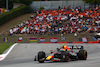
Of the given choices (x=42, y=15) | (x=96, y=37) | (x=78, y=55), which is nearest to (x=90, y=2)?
(x=42, y=15)

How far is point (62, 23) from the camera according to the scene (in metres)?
39.3

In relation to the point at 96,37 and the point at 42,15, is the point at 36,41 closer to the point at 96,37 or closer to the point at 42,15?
the point at 96,37

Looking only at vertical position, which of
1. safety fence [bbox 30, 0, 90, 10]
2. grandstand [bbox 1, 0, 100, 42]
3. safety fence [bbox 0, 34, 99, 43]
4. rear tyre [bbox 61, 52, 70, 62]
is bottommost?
rear tyre [bbox 61, 52, 70, 62]

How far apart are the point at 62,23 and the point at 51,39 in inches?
365

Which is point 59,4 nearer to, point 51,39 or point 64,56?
point 51,39

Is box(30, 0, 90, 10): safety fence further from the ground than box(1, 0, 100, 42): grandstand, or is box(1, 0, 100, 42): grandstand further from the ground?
box(30, 0, 90, 10): safety fence

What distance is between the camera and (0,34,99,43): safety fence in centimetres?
2975

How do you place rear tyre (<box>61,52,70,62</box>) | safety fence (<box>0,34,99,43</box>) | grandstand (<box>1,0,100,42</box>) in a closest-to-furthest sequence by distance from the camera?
rear tyre (<box>61,52,70,62</box>), safety fence (<box>0,34,99,43</box>), grandstand (<box>1,0,100,42</box>)

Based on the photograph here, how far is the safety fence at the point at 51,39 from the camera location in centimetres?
2975

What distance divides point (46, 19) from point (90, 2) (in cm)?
1039

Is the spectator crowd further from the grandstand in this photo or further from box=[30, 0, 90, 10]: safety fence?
box=[30, 0, 90, 10]: safety fence

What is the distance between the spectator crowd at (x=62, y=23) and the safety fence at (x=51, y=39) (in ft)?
12.0

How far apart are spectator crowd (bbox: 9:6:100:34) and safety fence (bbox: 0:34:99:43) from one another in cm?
364

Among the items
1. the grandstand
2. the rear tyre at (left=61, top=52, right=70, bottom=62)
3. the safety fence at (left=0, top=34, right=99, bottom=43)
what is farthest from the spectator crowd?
the rear tyre at (left=61, top=52, right=70, bottom=62)
